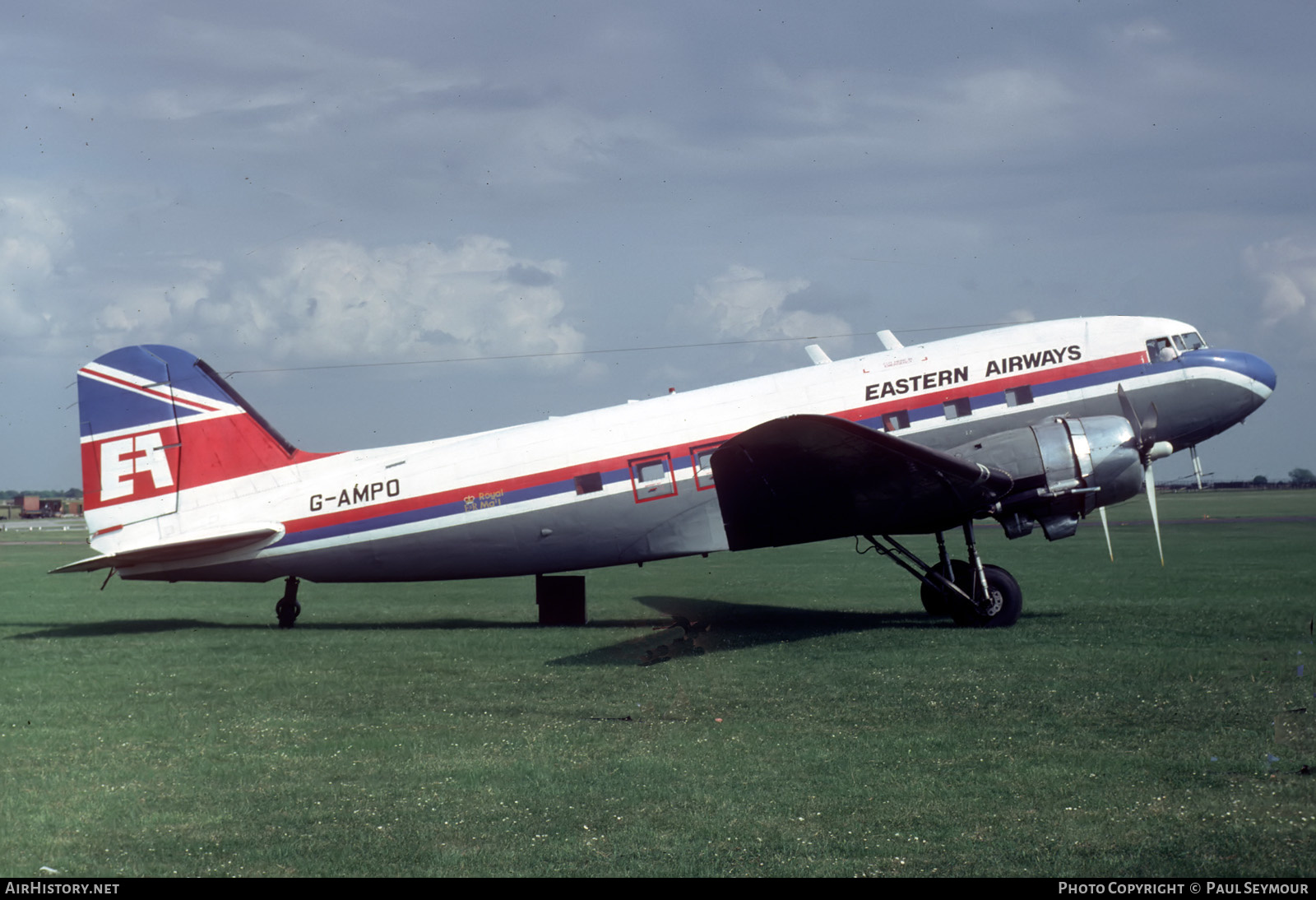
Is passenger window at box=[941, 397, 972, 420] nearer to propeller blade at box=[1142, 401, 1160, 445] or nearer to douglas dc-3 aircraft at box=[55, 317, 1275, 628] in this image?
douglas dc-3 aircraft at box=[55, 317, 1275, 628]

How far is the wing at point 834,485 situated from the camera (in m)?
13.1

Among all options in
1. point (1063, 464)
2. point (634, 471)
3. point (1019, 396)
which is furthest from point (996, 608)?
point (634, 471)

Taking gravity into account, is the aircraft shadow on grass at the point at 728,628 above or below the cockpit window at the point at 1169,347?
below

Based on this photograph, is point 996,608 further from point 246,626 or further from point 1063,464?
point 246,626

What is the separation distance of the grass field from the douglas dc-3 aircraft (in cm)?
119

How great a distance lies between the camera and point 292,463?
17172mm

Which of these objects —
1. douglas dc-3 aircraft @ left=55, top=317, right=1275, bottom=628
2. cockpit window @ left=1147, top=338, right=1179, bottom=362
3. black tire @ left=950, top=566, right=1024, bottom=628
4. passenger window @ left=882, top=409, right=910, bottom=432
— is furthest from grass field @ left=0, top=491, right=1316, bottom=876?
cockpit window @ left=1147, top=338, right=1179, bottom=362

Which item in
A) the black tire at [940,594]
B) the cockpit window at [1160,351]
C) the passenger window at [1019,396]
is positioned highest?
the cockpit window at [1160,351]

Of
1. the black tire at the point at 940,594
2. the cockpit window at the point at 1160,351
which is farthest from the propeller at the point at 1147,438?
the black tire at the point at 940,594

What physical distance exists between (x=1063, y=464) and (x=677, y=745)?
27.3ft

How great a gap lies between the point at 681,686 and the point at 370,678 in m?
3.79

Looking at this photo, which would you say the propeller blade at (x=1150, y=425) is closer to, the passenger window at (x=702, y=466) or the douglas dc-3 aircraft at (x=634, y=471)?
the douglas dc-3 aircraft at (x=634, y=471)

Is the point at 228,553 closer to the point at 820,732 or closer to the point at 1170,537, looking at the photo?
the point at 820,732

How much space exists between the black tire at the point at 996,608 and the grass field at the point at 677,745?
0.33m
